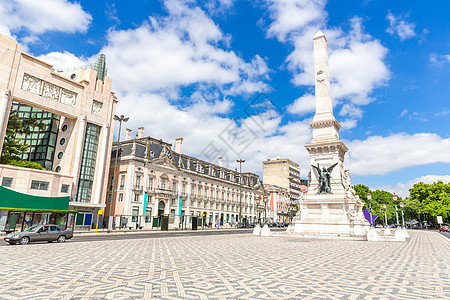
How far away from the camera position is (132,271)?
824 cm

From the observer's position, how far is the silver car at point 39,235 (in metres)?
16.9

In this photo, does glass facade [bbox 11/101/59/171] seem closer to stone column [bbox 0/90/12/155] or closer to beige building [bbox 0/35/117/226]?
beige building [bbox 0/35/117/226]

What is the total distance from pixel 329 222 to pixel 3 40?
143 feet

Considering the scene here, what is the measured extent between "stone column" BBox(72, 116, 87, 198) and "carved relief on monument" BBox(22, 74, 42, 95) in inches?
270

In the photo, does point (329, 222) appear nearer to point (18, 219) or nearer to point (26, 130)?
point (18, 219)

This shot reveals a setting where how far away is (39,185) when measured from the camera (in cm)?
3575

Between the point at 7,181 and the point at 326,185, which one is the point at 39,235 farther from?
the point at 326,185

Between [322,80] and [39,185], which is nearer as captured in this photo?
[322,80]

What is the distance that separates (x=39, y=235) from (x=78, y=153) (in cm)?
2613

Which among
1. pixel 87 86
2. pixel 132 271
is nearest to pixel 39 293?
pixel 132 271

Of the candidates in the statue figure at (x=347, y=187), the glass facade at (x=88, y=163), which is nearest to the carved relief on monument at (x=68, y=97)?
the glass facade at (x=88, y=163)

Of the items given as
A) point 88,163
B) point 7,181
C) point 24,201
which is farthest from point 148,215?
point 7,181

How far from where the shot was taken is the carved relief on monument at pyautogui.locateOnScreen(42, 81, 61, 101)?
3869cm

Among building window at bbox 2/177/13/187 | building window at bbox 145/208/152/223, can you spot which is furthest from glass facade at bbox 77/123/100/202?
building window at bbox 145/208/152/223
